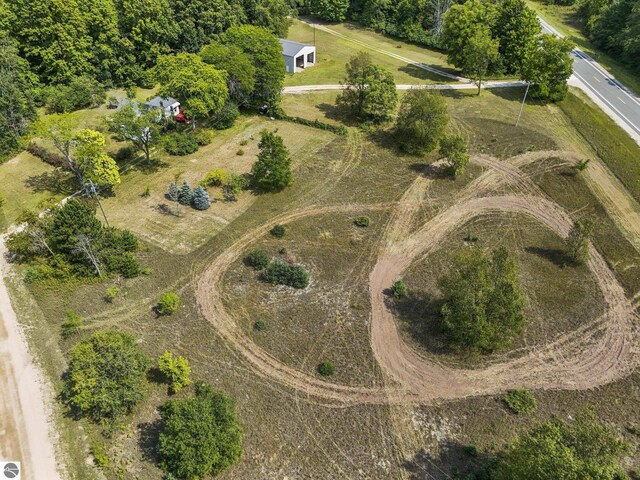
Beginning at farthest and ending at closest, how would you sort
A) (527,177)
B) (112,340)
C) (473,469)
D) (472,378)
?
(527,177)
(472,378)
(112,340)
(473,469)

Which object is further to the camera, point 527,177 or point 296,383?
point 527,177

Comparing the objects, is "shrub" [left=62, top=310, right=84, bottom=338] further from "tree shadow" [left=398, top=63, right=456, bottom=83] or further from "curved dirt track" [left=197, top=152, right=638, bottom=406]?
"tree shadow" [left=398, top=63, right=456, bottom=83]

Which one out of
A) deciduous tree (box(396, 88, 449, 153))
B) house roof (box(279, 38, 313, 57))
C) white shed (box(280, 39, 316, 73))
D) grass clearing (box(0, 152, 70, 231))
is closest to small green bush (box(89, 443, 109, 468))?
grass clearing (box(0, 152, 70, 231))

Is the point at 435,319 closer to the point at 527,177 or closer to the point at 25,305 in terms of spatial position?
the point at 527,177

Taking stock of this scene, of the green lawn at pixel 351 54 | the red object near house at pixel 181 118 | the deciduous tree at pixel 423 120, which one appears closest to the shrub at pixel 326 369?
the deciduous tree at pixel 423 120

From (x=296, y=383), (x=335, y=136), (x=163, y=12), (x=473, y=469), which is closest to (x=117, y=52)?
(x=163, y=12)

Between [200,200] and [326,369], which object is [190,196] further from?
[326,369]

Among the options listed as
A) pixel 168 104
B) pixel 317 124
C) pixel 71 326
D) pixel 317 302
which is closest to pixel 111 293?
pixel 71 326
